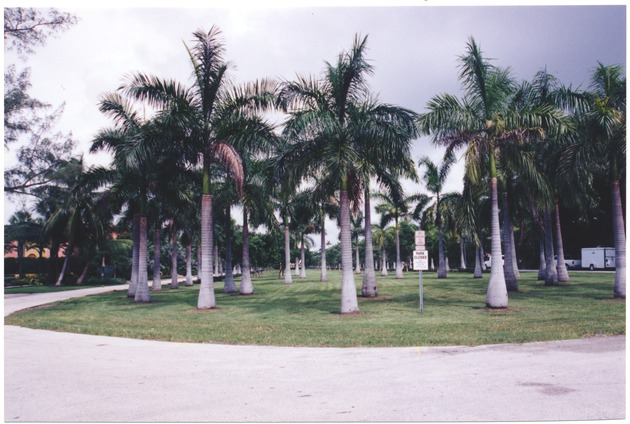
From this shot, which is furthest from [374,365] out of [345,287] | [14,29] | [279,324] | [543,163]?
[543,163]

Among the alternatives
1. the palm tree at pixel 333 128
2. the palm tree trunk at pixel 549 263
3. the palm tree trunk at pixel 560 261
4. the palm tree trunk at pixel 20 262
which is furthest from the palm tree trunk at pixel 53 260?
the palm tree trunk at pixel 560 261

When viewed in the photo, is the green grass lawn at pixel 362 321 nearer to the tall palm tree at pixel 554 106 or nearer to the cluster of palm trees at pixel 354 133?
the cluster of palm trees at pixel 354 133

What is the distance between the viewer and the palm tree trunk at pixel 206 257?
19.4 meters

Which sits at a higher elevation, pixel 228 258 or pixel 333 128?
pixel 333 128

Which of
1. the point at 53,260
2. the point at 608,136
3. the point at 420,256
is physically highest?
the point at 608,136

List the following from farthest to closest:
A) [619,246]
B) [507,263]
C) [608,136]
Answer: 1. [507,263]
2. [619,246]
3. [608,136]

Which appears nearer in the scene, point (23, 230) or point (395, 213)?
point (23, 230)

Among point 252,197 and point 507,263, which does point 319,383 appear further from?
point 252,197

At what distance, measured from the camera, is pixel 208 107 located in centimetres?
1941

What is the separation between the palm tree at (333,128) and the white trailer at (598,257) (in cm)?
4505

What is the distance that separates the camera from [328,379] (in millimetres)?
7688

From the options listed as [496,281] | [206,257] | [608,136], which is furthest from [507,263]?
[206,257]

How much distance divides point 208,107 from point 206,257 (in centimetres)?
588

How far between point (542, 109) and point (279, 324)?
475 inches
